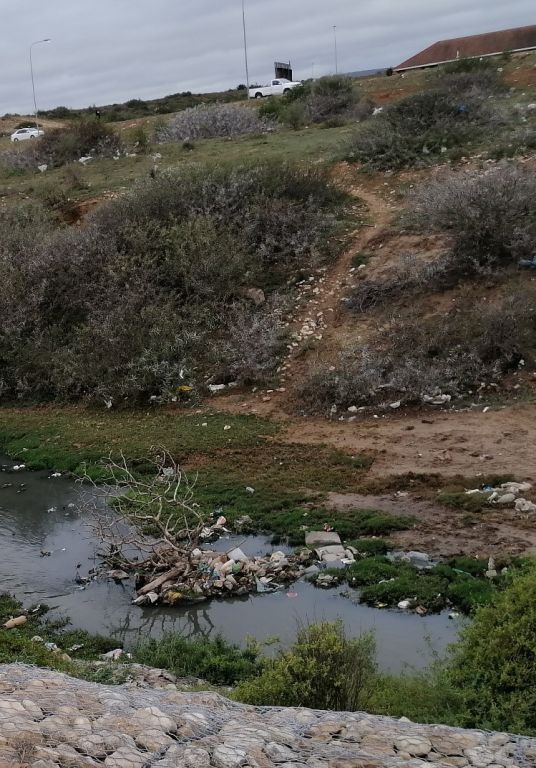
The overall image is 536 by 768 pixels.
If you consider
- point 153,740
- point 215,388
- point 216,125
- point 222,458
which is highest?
point 216,125

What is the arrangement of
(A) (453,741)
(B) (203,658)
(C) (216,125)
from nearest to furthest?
(A) (453,741) → (B) (203,658) → (C) (216,125)

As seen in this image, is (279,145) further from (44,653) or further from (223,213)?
(44,653)

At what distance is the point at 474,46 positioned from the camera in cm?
4400

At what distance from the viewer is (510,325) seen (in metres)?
11.4

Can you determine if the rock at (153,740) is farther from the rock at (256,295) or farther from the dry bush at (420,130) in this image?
the dry bush at (420,130)

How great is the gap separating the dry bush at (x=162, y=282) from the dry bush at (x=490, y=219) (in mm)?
2984

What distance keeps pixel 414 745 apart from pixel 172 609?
3.70 m

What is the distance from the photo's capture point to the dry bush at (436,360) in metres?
11.2

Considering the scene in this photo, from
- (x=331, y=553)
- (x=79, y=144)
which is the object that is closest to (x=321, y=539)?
(x=331, y=553)

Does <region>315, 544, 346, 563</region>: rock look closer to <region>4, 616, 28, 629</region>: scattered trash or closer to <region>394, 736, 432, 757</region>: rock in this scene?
<region>4, 616, 28, 629</region>: scattered trash

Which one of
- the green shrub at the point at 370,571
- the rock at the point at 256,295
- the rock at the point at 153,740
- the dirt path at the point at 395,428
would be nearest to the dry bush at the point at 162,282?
the rock at the point at 256,295

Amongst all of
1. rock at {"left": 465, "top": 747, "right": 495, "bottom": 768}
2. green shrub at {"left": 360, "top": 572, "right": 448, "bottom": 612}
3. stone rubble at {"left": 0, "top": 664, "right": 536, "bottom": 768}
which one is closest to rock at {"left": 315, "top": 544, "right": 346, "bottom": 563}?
green shrub at {"left": 360, "top": 572, "right": 448, "bottom": 612}

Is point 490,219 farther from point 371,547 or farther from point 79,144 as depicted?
point 79,144

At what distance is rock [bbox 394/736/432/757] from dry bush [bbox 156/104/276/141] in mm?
24303
